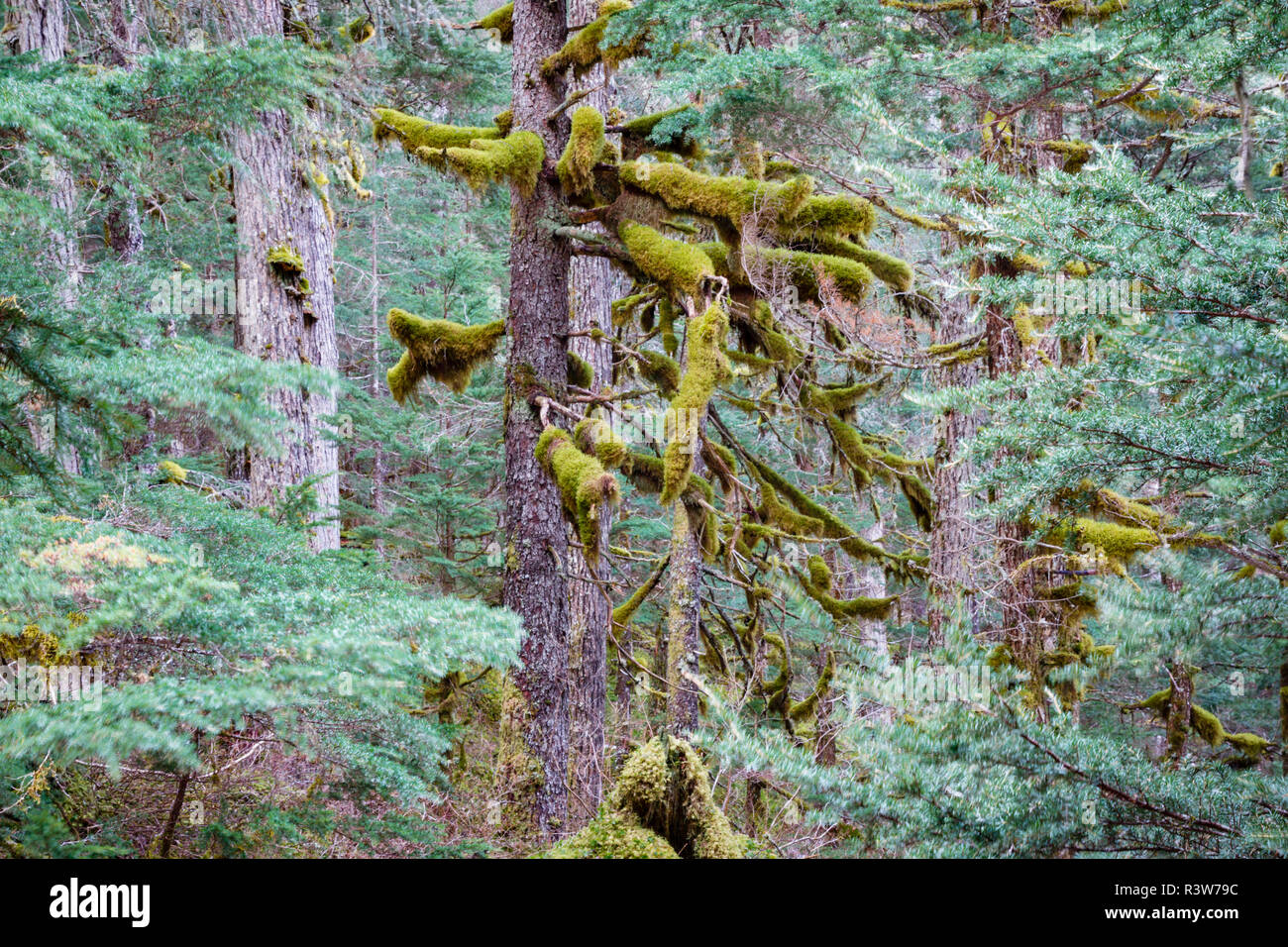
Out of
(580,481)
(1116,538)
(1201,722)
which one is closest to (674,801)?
(580,481)

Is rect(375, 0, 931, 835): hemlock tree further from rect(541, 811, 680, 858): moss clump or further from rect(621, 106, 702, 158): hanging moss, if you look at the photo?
rect(541, 811, 680, 858): moss clump

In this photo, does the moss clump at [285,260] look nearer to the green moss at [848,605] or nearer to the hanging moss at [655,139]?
the hanging moss at [655,139]

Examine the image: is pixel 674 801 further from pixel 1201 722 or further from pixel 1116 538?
pixel 1201 722

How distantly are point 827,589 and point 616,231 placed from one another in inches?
164

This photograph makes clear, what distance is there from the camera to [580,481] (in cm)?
553

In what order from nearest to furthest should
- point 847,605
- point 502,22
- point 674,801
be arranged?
point 674,801, point 502,22, point 847,605

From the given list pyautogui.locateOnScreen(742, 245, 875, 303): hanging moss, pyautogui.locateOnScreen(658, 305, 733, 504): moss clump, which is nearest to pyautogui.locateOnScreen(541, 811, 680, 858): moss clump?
pyautogui.locateOnScreen(658, 305, 733, 504): moss clump

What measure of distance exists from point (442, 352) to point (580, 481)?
2021 mm

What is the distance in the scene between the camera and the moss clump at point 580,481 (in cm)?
541

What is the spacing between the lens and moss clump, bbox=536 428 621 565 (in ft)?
17.7

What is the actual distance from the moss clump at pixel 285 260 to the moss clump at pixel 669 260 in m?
3.85

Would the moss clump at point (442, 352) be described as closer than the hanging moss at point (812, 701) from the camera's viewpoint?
Yes

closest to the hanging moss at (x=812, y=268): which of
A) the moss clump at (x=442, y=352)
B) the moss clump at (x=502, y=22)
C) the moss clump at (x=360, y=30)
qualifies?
the moss clump at (x=442, y=352)

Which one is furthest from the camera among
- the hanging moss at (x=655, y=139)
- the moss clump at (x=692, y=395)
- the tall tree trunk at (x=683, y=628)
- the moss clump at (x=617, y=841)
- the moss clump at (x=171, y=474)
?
the tall tree trunk at (x=683, y=628)
